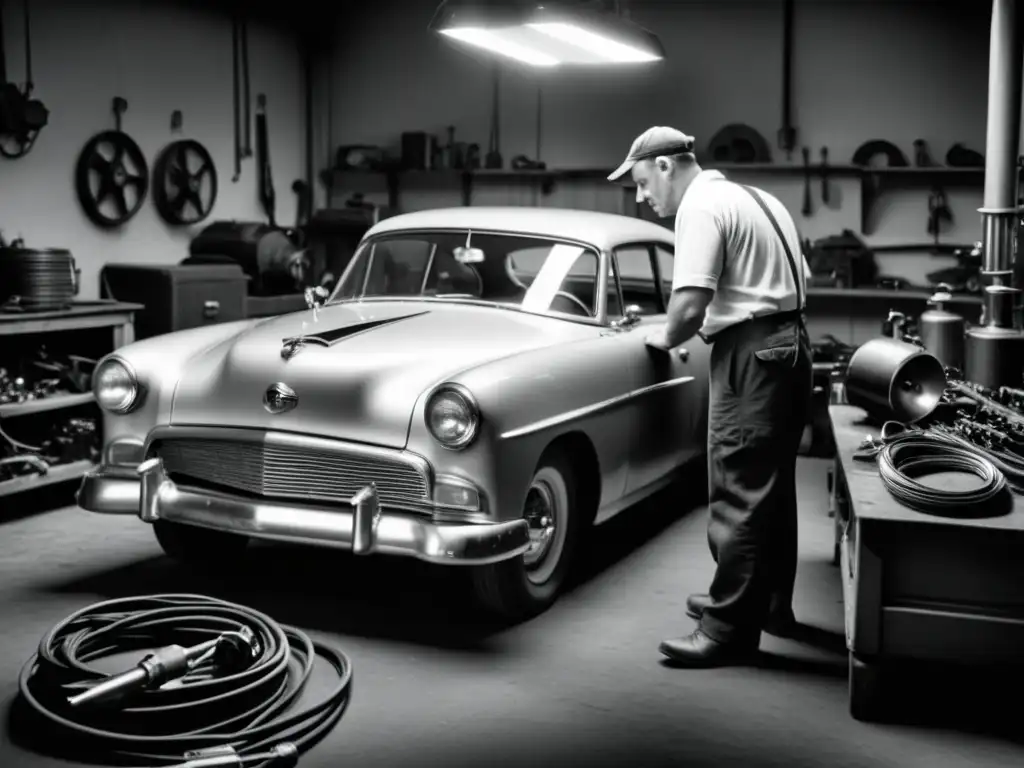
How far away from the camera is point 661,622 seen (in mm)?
4012

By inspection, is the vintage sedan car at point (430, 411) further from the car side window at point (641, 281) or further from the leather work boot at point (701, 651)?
the leather work boot at point (701, 651)

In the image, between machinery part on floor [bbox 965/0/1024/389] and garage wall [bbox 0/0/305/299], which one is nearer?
machinery part on floor [bbox 965/0/1024/389]

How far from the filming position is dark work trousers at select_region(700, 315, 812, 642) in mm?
3521

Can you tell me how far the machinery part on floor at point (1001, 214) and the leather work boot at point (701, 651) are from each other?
2075 mm

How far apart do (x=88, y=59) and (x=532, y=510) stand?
5.08 m

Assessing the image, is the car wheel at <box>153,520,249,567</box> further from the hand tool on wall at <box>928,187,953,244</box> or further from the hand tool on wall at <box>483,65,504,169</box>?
the hand tool on wall at <box>928,187,953,244</box>

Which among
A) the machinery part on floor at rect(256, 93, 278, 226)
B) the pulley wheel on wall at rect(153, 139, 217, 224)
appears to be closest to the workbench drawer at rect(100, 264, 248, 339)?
the pulley wheel on wall at rect(153, 139, 217, 224)

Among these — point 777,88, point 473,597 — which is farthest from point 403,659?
point 777,88

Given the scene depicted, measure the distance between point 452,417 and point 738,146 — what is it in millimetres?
6097

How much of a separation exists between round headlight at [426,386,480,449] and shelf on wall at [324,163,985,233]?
5.63 meters

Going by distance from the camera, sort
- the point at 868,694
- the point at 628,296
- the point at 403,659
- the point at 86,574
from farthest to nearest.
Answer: the point at 628,296, the point at 86,574, the point at 403,659, the point at 868,694

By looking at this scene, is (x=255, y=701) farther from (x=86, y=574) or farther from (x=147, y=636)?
(x=86, y=574)

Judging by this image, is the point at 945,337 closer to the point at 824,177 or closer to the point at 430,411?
the point at 430,411

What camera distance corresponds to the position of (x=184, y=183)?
8.14 m
